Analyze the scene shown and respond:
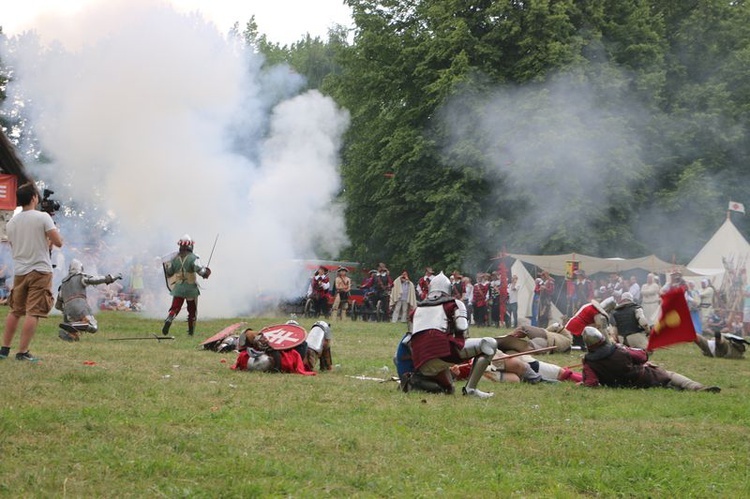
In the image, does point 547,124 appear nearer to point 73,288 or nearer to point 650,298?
point 650,298

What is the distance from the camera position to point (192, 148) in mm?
26578

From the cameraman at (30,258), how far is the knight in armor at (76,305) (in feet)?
14.2

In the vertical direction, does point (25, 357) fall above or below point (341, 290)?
below

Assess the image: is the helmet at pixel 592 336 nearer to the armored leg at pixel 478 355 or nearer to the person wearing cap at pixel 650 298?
the armored leg at pixel 478 355

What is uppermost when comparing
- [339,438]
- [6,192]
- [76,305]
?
[6,192]

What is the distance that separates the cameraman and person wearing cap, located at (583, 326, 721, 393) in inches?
256

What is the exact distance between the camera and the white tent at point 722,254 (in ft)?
86.1

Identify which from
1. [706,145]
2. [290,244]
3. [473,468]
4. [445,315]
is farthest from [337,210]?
[473,468]

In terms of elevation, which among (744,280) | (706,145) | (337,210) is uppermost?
(706,145)

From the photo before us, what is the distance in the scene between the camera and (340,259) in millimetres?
42312

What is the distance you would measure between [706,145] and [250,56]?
17.5 meters

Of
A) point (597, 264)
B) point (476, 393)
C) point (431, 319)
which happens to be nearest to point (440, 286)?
point (431, 319)

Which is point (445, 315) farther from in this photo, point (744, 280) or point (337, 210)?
point (337, 210)

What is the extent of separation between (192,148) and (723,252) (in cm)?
1639
